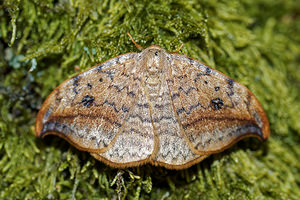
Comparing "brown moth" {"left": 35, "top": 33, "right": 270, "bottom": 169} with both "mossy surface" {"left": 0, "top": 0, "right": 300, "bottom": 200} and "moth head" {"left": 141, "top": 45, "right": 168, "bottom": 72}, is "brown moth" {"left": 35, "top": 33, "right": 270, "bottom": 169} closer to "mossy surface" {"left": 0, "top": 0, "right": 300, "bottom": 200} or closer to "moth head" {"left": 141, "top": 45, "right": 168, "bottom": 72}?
"moth head" {"left": 141, "top": 45, "right": 168, "bottom": 72}

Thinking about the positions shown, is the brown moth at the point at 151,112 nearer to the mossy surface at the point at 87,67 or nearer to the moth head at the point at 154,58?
the moth head at the point at 154,58

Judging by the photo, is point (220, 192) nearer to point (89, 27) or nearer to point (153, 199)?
point (153, 199)

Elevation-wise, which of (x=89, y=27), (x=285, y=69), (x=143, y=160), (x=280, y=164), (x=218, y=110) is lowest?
(x=280, y=164)

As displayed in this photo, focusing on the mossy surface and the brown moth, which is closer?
the brown moth

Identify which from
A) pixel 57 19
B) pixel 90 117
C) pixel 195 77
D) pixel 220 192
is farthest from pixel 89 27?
pixel 220 192

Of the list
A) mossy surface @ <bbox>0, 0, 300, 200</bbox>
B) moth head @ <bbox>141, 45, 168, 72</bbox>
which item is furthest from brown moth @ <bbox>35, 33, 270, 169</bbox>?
mossy surface @ <bbox>0, 0, 300, 200</bbox>
